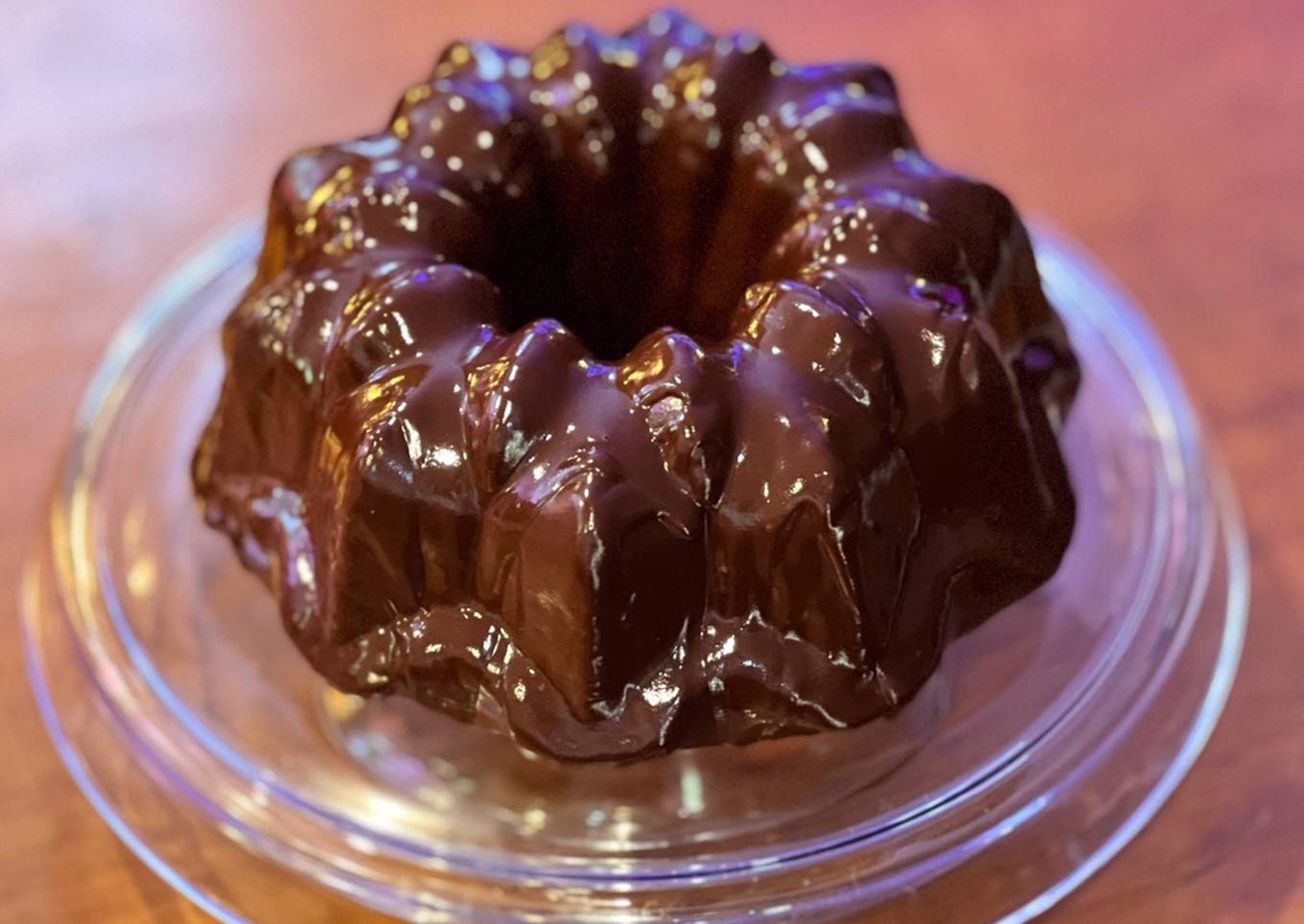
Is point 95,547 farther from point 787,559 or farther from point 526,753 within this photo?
point 787,559

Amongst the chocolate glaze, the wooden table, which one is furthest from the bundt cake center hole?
the wooden table

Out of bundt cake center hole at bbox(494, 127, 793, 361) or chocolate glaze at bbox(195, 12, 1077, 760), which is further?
bundt cake center hole at bbox(494, 127, 793, 361)

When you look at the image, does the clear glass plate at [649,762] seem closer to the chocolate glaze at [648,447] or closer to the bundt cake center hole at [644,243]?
the chocolate glaze at [648,447]

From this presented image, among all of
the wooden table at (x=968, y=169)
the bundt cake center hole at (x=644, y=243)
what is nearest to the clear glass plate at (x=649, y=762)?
the wooden table at (x=968, y=169)

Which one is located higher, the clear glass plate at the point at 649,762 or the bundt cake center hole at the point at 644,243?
the bundt cake center hole at the point at 644,243

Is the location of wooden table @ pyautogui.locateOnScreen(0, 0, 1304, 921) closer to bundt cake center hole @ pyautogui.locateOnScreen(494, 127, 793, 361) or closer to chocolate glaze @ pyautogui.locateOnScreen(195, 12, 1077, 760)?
chocolate glaze @ pyautogui.locateOnScreen(195, 12, 1077, 760)

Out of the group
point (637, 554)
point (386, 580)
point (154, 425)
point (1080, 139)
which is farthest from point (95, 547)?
point (1080, 139)
